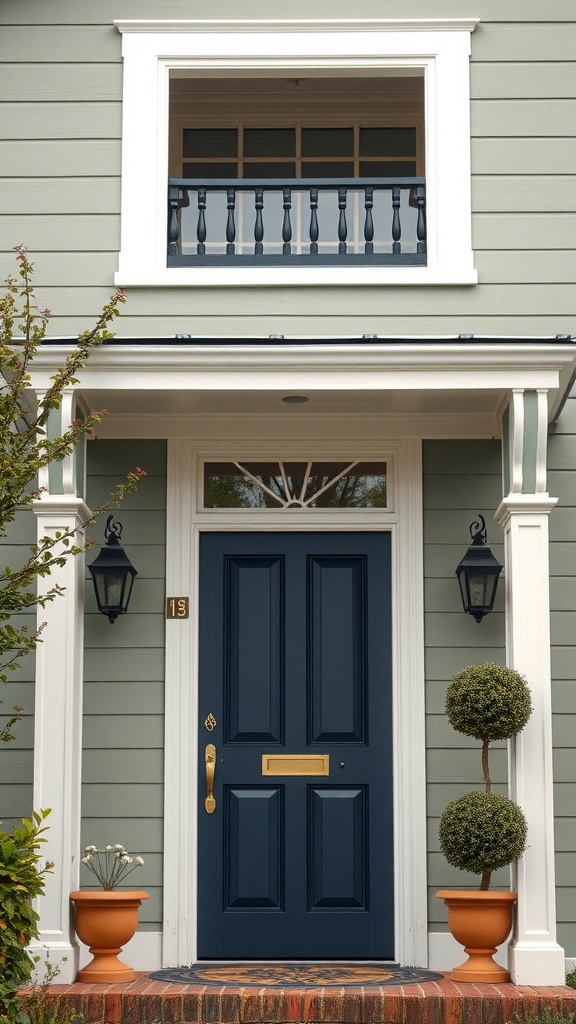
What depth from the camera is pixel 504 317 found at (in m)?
7.71

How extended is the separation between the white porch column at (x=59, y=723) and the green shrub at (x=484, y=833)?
181cm

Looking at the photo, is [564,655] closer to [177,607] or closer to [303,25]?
[177,607]

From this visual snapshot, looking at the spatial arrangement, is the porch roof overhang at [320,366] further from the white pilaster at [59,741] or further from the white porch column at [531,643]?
the white pilaster at [59,741]

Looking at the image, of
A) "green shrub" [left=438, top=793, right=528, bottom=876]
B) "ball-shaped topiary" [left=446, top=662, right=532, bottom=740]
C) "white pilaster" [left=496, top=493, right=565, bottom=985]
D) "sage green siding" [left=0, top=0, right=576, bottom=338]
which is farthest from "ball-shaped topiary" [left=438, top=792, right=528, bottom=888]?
"sage green siding" [left=0, top=0, right=576, bottom=338]

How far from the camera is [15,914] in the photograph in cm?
542

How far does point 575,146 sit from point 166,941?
16.2 feet

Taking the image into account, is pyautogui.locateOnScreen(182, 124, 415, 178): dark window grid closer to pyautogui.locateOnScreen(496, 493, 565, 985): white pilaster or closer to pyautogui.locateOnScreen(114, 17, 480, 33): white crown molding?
pyautogui.locateOnScreen(114, 17, 480, 33): white crown molding

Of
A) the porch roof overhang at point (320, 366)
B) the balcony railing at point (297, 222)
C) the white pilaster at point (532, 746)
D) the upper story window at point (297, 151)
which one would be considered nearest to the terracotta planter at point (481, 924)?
the white pilaster at point (532, 746)

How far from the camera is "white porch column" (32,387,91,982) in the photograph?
6.48 m

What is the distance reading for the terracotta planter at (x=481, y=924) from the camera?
6.41 m

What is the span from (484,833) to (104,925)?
185 centimetres

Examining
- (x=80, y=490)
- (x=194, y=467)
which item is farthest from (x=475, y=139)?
(x=80, y=490)

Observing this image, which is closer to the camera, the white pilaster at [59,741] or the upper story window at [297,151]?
the white pilaster at [59,741]

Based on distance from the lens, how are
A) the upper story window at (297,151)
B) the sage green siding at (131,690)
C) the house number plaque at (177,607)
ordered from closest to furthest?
the sage green siding at (131,690)
the house number plaque at (177,607)
the upper story window at (297,151)
